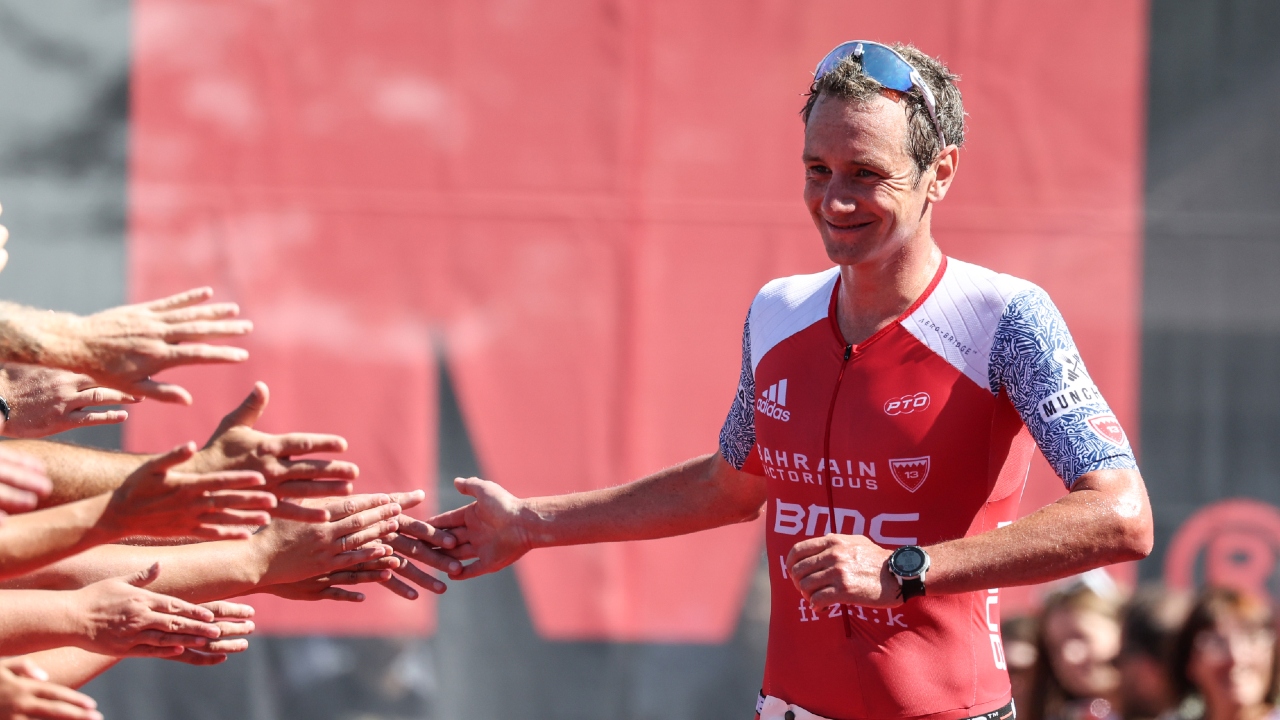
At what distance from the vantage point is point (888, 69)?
2.69 metres

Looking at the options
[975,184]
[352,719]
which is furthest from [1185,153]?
[352,719]

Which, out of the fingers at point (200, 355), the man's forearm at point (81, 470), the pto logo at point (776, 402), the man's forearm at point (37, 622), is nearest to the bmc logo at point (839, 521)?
the pto logo at point (776, 402)

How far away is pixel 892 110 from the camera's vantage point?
105 inches

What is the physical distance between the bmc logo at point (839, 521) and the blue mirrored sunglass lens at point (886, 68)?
86cm

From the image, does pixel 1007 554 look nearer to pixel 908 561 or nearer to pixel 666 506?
pixel 908 561

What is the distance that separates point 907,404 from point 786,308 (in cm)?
41

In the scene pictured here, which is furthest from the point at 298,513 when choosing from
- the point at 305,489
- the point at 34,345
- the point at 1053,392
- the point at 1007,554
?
the point at 1053,392

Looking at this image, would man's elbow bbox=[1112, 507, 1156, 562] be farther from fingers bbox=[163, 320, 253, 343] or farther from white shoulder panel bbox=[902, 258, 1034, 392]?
fingers bbox=[163, 320, 253, 343]

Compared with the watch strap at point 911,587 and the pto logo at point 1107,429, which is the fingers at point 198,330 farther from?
the pto logo at point 1107,429

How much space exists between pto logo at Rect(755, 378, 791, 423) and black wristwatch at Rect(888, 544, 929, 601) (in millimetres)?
489

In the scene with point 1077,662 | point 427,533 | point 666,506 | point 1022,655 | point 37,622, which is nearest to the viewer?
point 37,622

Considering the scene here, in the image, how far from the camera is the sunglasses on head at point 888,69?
2.68 metres

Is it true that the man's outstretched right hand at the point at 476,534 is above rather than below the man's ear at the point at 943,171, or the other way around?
below

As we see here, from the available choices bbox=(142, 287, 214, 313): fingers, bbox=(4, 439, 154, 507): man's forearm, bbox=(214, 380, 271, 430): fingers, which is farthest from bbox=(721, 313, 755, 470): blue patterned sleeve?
bbox=(4, 439, 154, 507): man's forearm
